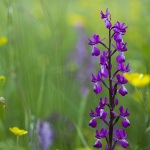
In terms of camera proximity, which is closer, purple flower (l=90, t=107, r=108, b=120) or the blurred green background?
purple flower (l=90, t=107, r=108, b=120)

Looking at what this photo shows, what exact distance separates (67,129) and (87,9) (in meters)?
5.84

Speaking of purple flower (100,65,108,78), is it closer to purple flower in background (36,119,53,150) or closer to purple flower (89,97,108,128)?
purple flower (89,97,108,128)

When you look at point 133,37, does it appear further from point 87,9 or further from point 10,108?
point 87,9

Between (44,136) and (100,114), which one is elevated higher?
(100,114)

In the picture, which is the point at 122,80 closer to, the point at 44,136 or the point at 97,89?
the point at 97,89

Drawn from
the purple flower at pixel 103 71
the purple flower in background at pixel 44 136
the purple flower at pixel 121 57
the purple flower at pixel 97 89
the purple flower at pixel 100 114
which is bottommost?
the purple flower in background at pixel 44 136

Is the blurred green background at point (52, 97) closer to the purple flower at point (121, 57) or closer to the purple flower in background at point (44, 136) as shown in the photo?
the purple flower in background at point (44, 136)

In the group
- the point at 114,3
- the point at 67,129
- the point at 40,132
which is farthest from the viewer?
the point at 114,3

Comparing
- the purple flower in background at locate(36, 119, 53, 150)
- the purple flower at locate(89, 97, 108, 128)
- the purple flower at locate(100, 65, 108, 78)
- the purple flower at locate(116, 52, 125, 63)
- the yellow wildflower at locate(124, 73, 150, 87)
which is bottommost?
the purple flower in background at locate(36, 119, 53, 150)

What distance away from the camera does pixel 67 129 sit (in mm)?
2666

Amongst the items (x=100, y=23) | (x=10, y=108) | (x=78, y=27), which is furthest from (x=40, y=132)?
(x=100, y=23)

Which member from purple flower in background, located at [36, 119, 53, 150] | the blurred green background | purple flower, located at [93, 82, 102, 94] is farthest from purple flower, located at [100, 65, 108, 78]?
purple flower in background, located at [36, 119, 53, 150]

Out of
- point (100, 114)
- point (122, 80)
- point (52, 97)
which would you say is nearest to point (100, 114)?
point (100, 114)

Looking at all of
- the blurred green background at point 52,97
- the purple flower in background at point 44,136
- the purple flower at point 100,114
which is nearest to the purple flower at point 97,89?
the purple flower at point 100,114
